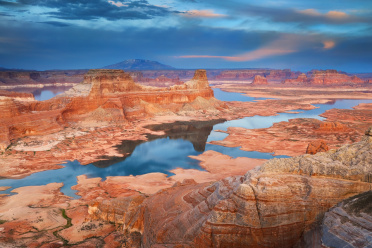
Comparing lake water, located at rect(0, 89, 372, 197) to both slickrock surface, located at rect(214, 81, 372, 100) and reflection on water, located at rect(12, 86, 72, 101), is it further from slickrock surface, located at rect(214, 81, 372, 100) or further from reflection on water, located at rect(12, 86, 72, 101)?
slickrock surface, located at rect(214, 81, 372, 100)

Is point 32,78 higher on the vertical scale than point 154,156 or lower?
higher

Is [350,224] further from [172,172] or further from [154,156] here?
[154,156]

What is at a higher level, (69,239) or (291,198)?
(291,198)

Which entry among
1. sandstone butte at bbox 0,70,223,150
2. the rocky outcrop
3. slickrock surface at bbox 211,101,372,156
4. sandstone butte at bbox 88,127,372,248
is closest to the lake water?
slickrock surface at bbox 211,101,372,156

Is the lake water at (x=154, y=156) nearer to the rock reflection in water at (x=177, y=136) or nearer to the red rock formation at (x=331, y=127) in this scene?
the rock reflection in water at (x=177, y=136)

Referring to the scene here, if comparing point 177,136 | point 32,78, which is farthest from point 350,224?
point 32,78

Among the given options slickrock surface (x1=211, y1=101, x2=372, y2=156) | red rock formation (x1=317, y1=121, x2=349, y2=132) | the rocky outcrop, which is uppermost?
the rocky outcrop

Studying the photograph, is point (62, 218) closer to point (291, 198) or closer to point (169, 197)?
point (169, 197)

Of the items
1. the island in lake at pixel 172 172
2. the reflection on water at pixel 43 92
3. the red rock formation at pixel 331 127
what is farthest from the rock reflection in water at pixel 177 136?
the reflection on water at pixel 43 92

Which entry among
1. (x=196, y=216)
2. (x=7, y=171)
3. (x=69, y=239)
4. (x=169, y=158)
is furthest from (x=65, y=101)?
(x=196, y=216)
